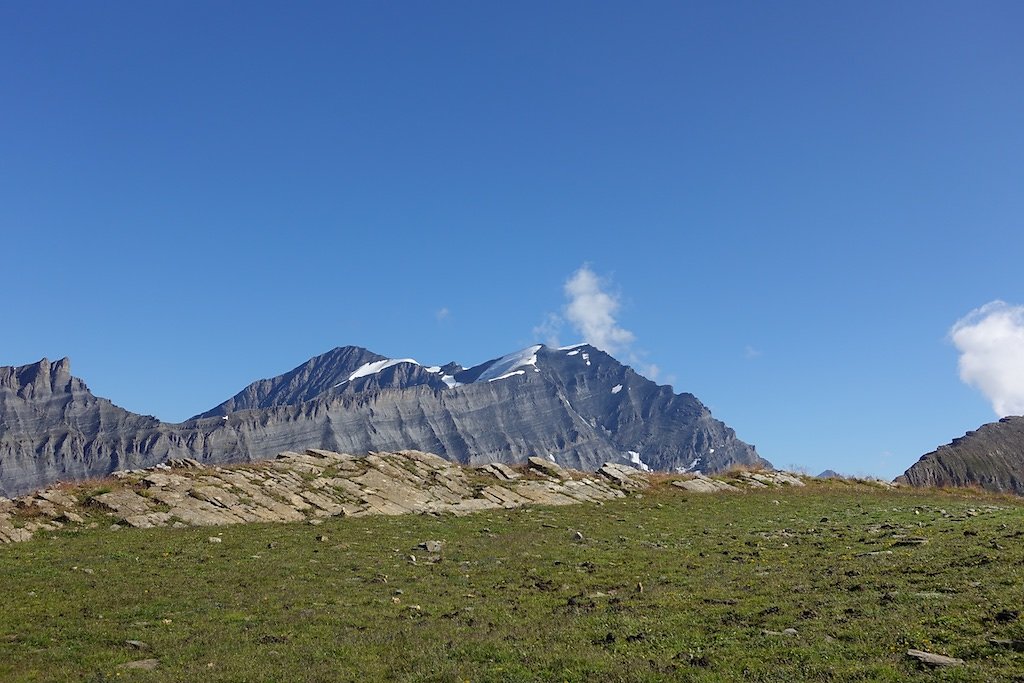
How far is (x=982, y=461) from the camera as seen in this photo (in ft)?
486

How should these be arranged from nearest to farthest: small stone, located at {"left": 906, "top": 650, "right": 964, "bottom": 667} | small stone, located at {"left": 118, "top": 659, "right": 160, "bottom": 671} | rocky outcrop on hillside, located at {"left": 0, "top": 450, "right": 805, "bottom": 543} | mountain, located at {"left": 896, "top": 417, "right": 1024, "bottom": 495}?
1. small stone, located at {"left": 906, "top": 650, "right": 964, "bottom": 667}
2. small stone, located at {"left": 118, "top": 659, "right": 160, "bottom": 671}
3. rocky outcrop on hillside, located at {"left": 0, "top": 450, "right": 805, "bottom": 543}
4. mountain, located at {"left": 896, "top": 417, "right": 1024, "bottom": 495}

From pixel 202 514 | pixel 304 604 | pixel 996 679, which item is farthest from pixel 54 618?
pixel 996 679

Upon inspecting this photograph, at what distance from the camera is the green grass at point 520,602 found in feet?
56.9

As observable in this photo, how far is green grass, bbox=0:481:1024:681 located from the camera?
56.9 feet

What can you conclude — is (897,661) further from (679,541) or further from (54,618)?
(54,618)

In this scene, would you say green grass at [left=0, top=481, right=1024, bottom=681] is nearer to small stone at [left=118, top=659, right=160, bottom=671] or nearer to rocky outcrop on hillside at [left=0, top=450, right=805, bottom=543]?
small stone at [left=118, top=659, right=160, bottom=671]

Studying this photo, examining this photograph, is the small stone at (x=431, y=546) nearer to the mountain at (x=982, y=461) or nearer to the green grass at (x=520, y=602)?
the green grass at (x=520, y=602)

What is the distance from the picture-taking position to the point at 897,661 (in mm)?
15359

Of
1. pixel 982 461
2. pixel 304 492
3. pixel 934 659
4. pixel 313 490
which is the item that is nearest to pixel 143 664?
pixel 934 659

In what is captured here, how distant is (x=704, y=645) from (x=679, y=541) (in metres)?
19.0

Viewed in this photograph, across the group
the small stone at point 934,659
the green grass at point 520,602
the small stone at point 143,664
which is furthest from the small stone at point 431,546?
the small stone at point 934,659

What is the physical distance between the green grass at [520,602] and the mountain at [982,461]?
111m

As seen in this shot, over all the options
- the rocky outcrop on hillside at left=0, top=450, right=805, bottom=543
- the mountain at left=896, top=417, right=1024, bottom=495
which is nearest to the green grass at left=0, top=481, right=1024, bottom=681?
the rocky outcrop on hillside at left=0, top=450, right=805, bottom=543

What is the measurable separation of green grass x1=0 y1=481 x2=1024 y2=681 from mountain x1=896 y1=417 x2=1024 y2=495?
111 meters
